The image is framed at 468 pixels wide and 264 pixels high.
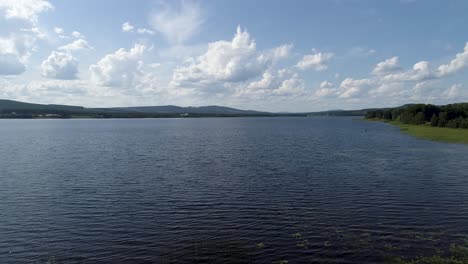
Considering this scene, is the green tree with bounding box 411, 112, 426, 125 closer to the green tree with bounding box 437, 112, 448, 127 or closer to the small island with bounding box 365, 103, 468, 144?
the small island with bounding box 365, 103, 468, 144

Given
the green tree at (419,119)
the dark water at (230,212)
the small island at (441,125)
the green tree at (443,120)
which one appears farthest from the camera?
the green tree at (419,119)

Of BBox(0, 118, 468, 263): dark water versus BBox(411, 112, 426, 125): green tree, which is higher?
BBox(411, 112, 426, 125): green tree

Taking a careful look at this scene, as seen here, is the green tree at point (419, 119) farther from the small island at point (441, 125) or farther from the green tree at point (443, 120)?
the green tree at point (443, 120)

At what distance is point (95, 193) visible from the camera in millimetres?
42812

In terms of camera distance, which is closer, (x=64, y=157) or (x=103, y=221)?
(x=103, y=221)

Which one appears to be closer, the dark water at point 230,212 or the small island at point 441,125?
the dark water at point 230,212

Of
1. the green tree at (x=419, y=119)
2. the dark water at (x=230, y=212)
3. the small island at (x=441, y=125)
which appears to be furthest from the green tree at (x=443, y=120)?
the dark water at (x=230, y=212)

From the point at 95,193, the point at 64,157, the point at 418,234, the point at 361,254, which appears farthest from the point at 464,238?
the point at 64,157

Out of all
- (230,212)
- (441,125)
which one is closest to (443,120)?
(441,125)

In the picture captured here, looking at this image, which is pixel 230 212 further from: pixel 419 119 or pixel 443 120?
pixel 419 119

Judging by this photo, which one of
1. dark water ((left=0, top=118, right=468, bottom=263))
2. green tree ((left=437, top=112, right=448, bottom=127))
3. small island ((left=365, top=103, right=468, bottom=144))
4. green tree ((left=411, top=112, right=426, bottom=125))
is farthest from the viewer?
green tree ((left=411, top=112, right=426, bottom=125))

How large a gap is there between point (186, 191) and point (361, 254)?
81.6 feet

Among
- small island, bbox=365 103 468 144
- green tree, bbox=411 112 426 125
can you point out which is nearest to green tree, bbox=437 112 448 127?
small island, bbox=365 103 468 144

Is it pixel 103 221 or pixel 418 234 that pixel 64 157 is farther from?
pixel 418 234
